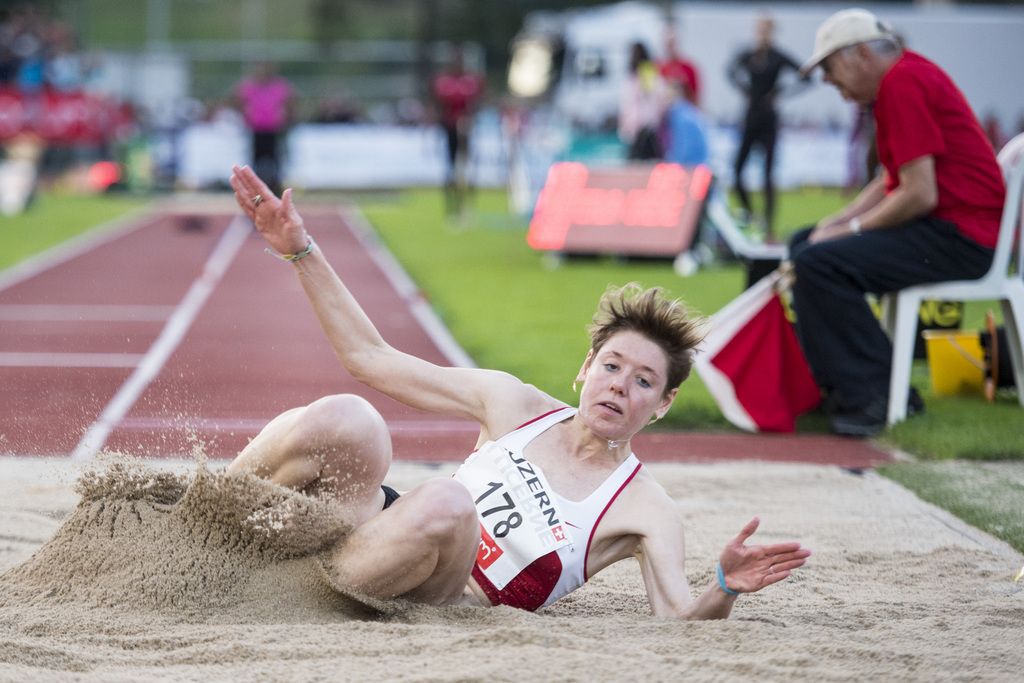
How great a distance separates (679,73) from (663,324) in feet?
35.2

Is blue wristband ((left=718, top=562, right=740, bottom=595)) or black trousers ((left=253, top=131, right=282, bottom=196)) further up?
blue wristband ((left=718, top=562, right=740, bottom=595))

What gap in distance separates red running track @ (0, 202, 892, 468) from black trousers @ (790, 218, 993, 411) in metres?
0.42

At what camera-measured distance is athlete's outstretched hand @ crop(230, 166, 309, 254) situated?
313 cm

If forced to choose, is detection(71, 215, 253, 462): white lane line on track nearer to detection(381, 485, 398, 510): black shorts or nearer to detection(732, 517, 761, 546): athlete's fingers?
detection(381, 485, 398, 510): black shorts

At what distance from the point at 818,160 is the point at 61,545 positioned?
25745mm

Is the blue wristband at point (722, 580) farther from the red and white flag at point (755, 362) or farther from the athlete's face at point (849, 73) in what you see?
the athlete's face at point (849, 73)

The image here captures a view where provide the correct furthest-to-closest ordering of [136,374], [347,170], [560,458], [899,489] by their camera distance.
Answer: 1. [347,170]
2. [136,374]
3. [899,489]
4. [560,458]

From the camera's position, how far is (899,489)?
4.93 m

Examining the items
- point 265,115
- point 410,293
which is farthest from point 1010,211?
point 265,115

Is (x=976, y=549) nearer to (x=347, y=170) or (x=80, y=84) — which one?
(x=347, y=170)

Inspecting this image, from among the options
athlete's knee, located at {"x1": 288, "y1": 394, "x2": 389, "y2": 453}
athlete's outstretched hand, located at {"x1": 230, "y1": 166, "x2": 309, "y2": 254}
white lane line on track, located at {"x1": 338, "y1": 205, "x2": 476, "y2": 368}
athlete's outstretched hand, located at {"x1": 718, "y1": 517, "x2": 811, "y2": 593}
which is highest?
athlete's outstretched hand, located at {"x1": 230, "y1": 166, "x2": 309, "y2": 254}

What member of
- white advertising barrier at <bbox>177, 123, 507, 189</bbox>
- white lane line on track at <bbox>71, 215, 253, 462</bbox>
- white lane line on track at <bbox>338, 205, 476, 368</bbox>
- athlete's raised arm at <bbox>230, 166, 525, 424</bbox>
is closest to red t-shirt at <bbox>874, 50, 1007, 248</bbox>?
white lane line on track at <bbox>338, 205, 476, 368</bbox>

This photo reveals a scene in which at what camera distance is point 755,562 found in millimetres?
2852

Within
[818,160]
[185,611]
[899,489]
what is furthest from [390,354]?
[818,160]
